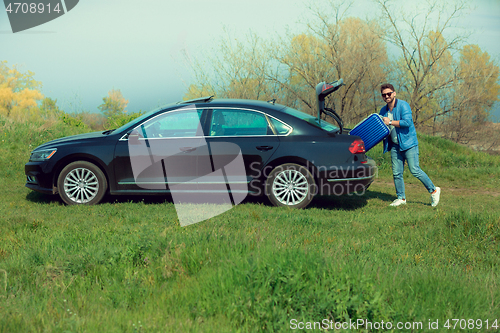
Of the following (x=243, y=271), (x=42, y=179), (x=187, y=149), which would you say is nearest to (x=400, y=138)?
(x=187, y=149)

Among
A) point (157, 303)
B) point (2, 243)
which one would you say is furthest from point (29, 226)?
point (157, 303)

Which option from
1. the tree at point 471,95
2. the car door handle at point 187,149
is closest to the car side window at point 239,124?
the car door handle at point 187,149

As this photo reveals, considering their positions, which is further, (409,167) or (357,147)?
(409,167)

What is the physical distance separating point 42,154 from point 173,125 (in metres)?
2.32

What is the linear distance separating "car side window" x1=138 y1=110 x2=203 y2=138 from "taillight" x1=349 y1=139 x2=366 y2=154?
2562mm

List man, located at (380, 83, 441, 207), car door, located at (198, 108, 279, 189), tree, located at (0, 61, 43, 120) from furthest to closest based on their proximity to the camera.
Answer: tree, located at (0, 61, 43, 120)
man, located at (380, 83, 441, 207)
car door, located at (198, 108, 279, 189)

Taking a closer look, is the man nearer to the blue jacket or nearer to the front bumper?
the blue jacket

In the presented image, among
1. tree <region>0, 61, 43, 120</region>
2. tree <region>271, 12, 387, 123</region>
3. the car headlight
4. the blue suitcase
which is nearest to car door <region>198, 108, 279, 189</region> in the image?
the blue suitcase

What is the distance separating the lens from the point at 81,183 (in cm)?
711

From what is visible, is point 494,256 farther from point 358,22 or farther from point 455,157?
point 358,22

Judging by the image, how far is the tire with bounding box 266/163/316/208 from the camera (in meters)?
6.80

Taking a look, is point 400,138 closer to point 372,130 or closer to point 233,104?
point 372,130

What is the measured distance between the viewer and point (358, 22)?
17641 millimetres

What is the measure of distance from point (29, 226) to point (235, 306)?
3.63 metres
